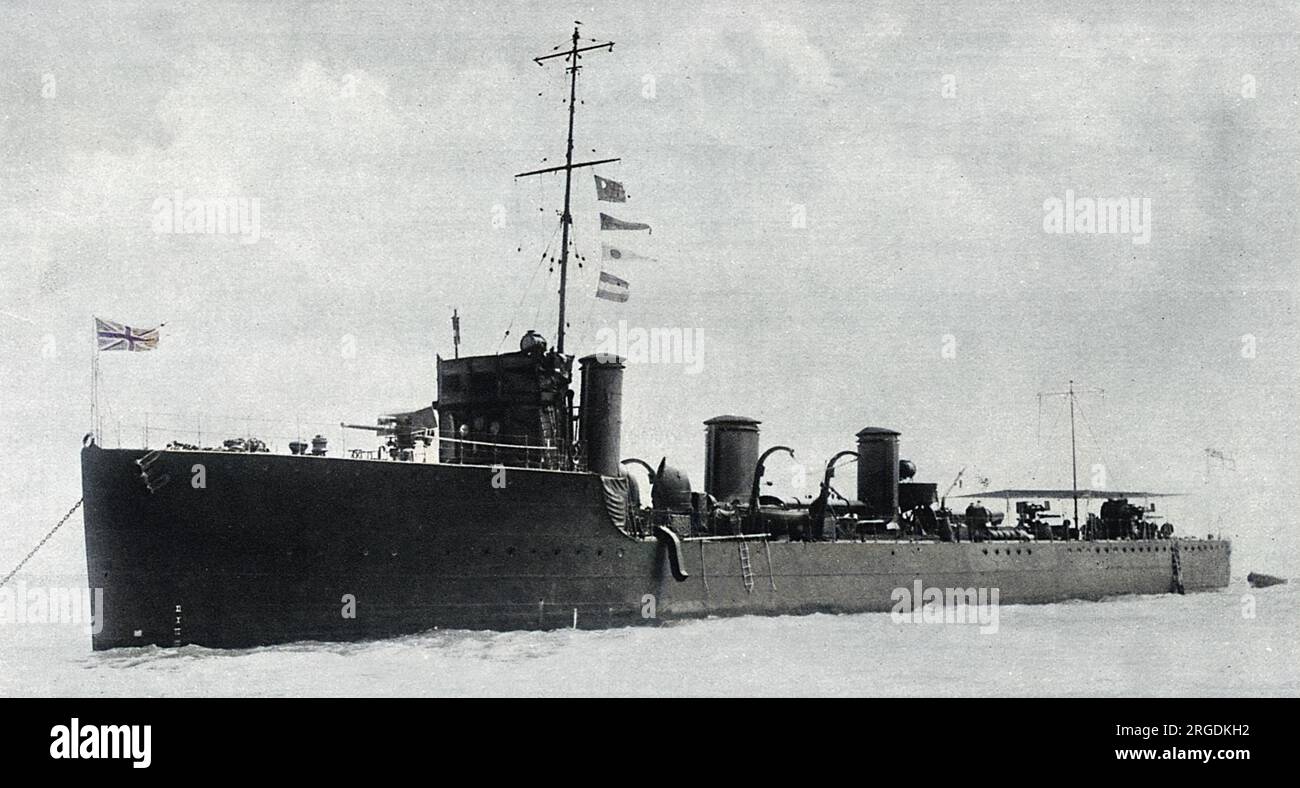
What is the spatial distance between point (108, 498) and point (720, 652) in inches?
428

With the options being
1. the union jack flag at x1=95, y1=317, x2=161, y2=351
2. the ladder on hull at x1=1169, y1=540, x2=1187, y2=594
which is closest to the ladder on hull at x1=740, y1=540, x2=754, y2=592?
the union jack flag at x1=95, y1=317, x2=161, y2=351

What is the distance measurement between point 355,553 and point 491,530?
8.74 feet

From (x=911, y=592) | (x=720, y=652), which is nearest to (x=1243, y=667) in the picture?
(x=720, y=652)

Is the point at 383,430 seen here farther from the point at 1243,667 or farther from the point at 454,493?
the point at 1243,667

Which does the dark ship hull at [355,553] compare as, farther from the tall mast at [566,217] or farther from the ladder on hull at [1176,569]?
the ladder on hull at [1176,569]

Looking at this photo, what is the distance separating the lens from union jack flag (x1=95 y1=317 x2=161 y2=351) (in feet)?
59.9

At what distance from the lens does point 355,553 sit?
20.8 metres

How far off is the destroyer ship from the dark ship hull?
0.03m

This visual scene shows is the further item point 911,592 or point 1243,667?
point 911,592

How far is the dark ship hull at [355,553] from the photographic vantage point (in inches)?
766

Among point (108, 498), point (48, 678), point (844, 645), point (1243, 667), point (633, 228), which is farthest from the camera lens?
point (633, 228)

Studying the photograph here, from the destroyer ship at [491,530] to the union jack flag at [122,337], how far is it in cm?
10

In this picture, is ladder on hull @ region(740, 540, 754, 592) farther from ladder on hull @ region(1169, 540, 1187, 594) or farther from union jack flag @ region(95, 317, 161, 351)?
ladder on hull @ region(1169, 540, 1187, 594)

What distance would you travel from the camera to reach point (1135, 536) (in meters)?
44.3
